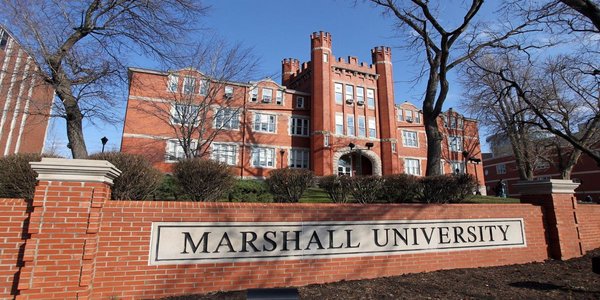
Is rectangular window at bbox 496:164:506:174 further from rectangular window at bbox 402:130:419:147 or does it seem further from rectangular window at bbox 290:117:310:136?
rectangular window at bbox 290:117:310:136

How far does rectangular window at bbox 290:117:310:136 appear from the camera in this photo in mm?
32719

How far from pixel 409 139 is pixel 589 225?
1204 inches

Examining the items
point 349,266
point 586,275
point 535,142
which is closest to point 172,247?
point 349,266

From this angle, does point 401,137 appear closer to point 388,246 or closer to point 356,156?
point 356,156

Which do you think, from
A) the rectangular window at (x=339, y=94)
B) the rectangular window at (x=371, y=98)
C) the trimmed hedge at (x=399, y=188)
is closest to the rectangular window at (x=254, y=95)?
the rectangular window at (x=339, y=94)

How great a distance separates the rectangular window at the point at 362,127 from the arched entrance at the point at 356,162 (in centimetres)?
198

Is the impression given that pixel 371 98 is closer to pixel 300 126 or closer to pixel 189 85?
pixel 300 126

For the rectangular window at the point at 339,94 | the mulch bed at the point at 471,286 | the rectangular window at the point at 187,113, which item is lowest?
the mulch bed at the point at 471,286

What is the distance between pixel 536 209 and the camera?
799 cm

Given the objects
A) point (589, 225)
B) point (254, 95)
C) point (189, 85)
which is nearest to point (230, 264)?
point (589, 225)

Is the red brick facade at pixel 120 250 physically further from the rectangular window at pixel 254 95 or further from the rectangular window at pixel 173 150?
the rectangular window at pixel 254 95

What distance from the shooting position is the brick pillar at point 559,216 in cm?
781

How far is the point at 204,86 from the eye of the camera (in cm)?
2067

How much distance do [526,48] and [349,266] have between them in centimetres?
1155
